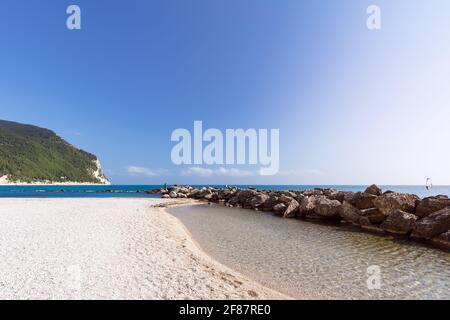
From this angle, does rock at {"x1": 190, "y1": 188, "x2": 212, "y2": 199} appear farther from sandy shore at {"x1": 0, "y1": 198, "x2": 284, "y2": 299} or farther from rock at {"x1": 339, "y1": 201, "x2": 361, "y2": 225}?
sandy shore at {"x1": 0, "y1": 198, "x2": 284, "y2": 299}

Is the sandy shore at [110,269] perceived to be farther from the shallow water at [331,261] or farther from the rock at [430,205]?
the rock at [430,205]

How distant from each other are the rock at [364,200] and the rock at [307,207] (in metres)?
4.36

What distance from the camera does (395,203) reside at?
2222 cm

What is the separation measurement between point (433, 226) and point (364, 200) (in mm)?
8697

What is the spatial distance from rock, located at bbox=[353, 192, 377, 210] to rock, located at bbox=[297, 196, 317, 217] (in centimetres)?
436

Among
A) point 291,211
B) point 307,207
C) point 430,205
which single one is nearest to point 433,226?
point 430,205

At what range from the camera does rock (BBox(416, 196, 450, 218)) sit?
66.3ft

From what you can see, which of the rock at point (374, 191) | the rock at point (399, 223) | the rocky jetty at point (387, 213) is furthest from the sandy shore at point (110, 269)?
the rock at point (374, 191)
